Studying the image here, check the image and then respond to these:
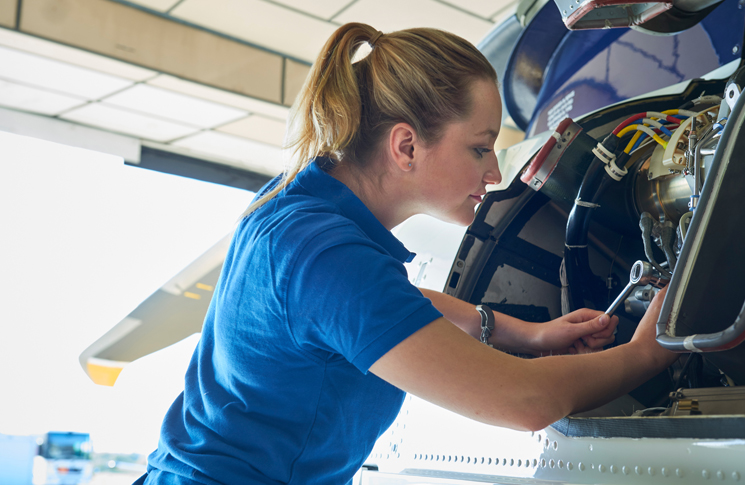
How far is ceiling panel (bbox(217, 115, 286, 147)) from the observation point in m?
5.53

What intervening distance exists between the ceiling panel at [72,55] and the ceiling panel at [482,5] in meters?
2.27

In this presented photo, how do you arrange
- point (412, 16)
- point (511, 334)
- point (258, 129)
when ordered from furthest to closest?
point (258, 129), point (412, 16), point (511, 334)

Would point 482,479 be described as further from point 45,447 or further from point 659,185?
point 45,447

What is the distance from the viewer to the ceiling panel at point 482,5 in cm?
429

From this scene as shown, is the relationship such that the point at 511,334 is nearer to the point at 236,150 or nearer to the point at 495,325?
the point at 495,325

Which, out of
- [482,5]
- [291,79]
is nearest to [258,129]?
[291,79]

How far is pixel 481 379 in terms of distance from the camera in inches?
28.1

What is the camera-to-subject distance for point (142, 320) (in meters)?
4.34

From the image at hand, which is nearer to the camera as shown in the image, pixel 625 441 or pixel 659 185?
pixel 625 441

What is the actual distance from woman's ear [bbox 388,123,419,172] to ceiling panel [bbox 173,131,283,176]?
15.7 feet

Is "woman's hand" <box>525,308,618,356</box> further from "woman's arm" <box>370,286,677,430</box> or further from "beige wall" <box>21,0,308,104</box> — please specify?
"beige wall" <box>21,0,308,104</box>

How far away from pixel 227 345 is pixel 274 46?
4.62m

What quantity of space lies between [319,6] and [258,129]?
5.36 feet

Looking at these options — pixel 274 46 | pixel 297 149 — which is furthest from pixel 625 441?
pixel 274 46
